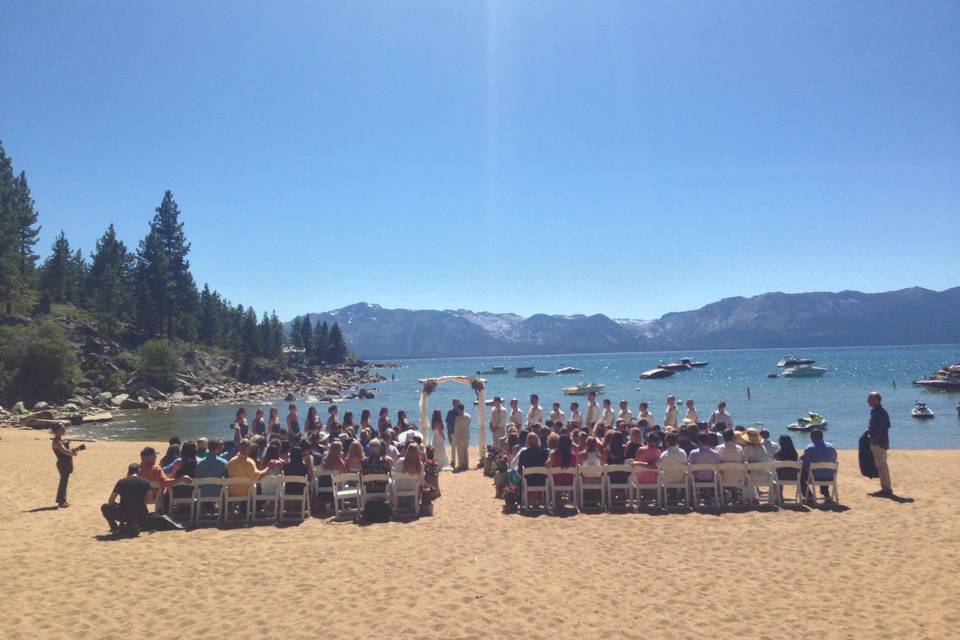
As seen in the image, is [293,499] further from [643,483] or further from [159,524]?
[643,483]

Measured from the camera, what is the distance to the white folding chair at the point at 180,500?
10547mm

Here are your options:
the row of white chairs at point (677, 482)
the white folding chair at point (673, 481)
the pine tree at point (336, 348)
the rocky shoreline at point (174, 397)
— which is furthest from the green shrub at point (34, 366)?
the pine tree at point (336, 348)

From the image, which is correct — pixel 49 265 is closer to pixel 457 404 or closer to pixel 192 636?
pixel 457 404

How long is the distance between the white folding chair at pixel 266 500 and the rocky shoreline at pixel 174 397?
75.5 feet

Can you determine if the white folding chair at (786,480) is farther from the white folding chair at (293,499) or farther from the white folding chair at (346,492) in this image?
the white folding chair at (293,499)

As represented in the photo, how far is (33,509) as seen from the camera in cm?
1208

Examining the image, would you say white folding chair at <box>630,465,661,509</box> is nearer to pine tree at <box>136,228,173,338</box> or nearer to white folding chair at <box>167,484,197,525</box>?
white folding chair at <box>167,484,197,525</box>

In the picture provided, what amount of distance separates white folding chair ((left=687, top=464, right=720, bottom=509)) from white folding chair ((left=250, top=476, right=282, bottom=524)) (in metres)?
7.59

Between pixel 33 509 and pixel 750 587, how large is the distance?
1312 centimetres

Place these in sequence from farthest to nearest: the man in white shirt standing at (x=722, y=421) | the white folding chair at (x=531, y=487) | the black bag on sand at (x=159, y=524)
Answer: the man in white shirt standing at (x=722, y=421) < the white folding chair at (x=531, y=487) < the black bag on sand at (x=159, y=524)

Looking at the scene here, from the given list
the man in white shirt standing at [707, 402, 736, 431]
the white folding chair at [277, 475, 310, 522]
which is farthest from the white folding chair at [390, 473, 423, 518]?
the man in white shirt standing at [707, 402, 736, 431]

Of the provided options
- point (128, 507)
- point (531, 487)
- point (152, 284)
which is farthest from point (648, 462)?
point (152, 284)

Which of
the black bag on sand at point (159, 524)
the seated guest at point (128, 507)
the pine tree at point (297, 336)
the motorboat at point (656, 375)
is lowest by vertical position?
the motorboat at point (656, 375)

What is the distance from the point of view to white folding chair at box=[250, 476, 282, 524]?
10742 millimetres
